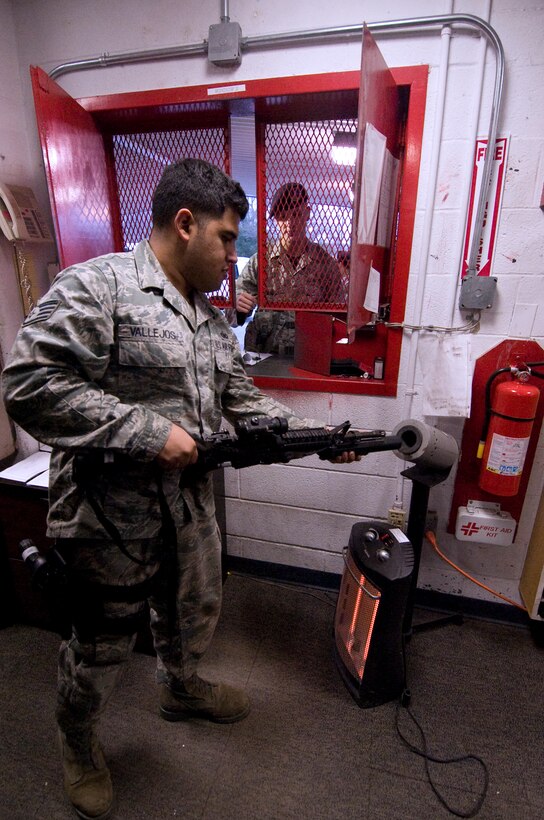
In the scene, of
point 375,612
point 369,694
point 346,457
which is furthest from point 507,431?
point 369,694

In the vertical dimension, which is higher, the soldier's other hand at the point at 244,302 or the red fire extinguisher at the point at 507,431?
the soldier's other hand at the point at 244,302

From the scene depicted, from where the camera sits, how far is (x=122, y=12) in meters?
1.73

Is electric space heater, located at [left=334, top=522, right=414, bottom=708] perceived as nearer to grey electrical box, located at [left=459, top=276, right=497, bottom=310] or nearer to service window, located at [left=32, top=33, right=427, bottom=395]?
service window, located at [left=32, top=33, right=427, bottom=395]

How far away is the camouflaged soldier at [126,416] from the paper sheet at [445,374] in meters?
0.86

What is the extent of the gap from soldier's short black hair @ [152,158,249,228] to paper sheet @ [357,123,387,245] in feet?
1.28

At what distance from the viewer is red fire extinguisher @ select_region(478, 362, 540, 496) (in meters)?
1.57

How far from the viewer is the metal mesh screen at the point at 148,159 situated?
1911 mm

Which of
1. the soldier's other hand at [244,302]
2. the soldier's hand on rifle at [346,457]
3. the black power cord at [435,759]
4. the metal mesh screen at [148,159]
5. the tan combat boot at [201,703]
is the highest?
the metal mesh screen at [148,159]

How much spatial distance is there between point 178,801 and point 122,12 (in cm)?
280

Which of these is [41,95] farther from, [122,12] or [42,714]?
[42,714]

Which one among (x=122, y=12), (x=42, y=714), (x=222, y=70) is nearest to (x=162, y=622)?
(x=42, y=714)

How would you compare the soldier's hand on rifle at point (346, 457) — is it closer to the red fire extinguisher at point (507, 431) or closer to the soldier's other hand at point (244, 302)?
the red fire extinguisher at point (507, 431)

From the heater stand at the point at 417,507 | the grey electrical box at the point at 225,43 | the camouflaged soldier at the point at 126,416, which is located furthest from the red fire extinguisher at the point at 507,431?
the grey electrical box at the point at 225,43

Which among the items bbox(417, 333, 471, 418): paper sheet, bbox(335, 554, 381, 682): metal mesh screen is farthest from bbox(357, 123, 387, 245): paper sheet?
bbox(335, 554, 381, 682): metal mesh screen
